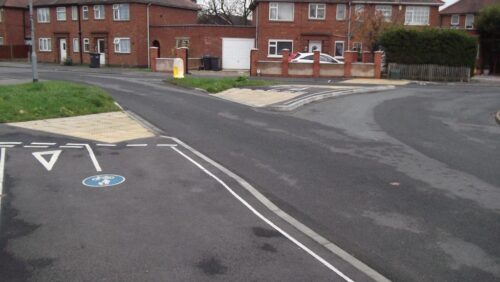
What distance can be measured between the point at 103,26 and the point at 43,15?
9327mm

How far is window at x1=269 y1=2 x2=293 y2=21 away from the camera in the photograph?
4391cm

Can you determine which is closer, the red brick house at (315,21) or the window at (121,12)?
the red brick house at (315,21)

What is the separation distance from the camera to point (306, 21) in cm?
4416

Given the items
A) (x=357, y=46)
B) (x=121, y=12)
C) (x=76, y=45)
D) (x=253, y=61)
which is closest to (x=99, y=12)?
(x=121, y=12)

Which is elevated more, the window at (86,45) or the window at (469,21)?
the window at (469,21)

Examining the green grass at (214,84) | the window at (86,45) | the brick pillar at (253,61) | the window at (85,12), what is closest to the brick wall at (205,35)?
the window at (85,12)

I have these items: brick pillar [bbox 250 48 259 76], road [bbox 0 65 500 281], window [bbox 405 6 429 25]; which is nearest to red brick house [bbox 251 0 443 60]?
window [bbox 405 6 429 25]

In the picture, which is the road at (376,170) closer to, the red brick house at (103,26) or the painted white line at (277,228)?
the painted white line at (277,228)

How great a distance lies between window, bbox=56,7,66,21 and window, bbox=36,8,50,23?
65.7 inches

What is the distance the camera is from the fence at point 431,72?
118 ft

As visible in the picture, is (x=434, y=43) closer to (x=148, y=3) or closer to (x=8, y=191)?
(x=148, y=3)

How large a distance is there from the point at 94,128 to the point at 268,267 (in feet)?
33.3

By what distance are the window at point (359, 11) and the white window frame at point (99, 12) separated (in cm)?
2180

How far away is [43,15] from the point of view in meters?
53.1
